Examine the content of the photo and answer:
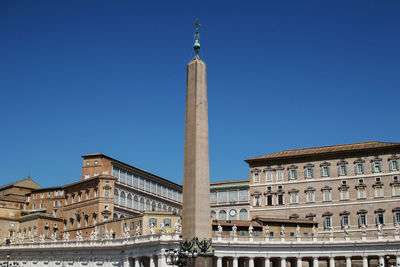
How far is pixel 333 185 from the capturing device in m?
73.6

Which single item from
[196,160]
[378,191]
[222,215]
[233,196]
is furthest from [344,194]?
[196,160]

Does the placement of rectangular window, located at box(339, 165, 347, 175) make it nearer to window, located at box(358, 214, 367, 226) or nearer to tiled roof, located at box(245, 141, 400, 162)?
tiled roof, located at box(245, 141, 400, 162)

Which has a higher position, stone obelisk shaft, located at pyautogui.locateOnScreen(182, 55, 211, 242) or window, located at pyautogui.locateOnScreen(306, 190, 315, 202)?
window, located at pyautogui.locateOnScreen(306, 190, 315, 202)

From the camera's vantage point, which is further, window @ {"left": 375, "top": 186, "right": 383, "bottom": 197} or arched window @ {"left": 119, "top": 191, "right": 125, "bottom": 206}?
arched window @ {"left": 119, "top": 191, "right": 125, "bottom": 206}

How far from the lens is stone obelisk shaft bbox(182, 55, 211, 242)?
86.9 ft

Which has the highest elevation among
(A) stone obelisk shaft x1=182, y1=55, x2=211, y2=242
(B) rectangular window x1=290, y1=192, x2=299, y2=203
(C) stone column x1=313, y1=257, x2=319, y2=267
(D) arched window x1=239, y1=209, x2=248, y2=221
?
(B) rectangular window x1=290, y1=192, x2=299, y2=203

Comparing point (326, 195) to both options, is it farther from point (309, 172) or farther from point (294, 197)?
point (294, 197)

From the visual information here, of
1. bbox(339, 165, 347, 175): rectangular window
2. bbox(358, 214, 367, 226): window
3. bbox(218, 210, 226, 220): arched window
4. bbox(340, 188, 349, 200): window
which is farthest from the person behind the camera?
bbox(218, 210, 226, 220): arched window

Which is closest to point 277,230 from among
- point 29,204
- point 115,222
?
point 115,222

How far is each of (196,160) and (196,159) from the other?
5cm

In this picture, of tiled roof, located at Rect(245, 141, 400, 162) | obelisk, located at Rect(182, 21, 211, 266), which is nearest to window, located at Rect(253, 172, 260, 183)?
tiled roof, located at Rect(245, 141, 400, 162)

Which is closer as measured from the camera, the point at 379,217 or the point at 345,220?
the point at 379,217

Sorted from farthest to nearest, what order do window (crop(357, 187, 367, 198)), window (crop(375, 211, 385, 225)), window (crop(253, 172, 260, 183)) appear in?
1. window (crop(253, 172, 260, 183))
2. window (crop(357, 187, 367, 198))
3. window (crop(375, 211, 385, 225))

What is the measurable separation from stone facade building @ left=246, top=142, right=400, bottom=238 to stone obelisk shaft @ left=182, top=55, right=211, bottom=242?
46518 mm
